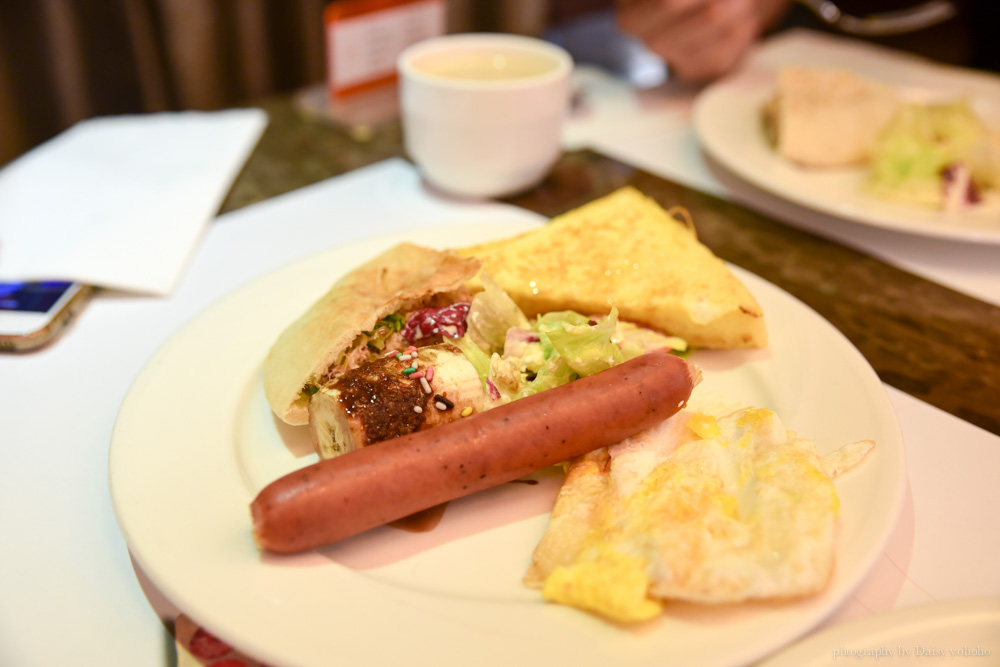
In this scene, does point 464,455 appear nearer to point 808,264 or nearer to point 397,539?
point 397,539

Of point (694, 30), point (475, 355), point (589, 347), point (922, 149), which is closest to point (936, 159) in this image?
point (922, 149)

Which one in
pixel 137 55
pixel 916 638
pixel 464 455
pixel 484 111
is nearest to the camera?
pixel 916 638

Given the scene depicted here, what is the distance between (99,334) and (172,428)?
0.83 metres

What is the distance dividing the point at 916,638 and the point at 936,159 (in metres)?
2.35

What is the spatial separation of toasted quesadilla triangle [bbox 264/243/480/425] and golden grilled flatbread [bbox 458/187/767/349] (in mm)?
193

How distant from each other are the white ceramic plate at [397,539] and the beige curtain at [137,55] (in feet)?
9.93

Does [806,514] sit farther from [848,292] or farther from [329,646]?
[848,292]

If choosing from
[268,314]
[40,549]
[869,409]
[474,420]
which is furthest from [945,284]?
[40,549]

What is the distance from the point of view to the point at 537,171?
3.08 metres

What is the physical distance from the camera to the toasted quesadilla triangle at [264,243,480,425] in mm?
1757

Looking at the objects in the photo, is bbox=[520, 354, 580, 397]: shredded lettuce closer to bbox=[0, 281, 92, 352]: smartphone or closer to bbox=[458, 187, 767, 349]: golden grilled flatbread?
bbox=[458, 187, 767, 349]: golden grilled flatbread

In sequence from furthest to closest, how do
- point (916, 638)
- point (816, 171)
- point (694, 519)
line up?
point (816, 171) < point (694, 519) < point (916, 638)

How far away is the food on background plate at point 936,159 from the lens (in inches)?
112

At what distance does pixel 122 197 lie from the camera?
9.61ft
